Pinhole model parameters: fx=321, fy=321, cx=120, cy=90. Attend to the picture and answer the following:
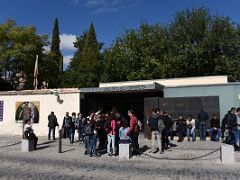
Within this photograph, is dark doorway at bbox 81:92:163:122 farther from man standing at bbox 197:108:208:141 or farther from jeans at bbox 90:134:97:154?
jeans at bbox 90:134:97:154

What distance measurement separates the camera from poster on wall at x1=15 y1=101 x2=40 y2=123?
23.3m

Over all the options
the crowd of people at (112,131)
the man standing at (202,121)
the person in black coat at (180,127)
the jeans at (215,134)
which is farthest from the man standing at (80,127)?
the jeans at (215,134)

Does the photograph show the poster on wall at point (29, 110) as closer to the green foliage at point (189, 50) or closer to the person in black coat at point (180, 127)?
the person in black coat at point (180, 127)

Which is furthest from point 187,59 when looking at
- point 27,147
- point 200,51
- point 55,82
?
point 27,147

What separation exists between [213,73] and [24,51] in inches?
896

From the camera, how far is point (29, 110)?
2331cm

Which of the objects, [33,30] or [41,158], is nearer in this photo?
[41,158]

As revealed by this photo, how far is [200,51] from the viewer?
36.4 metres

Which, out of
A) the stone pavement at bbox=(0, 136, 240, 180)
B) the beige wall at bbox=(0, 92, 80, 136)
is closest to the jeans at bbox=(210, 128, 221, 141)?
the stone pavement at bbox=(0, 136, 240, 180)

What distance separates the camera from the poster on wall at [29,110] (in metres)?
23.3

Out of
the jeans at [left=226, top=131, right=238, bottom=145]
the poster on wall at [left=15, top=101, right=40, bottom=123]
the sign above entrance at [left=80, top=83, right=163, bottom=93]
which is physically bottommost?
the jeans at [left=226, top=131, right=238, bottom=145]

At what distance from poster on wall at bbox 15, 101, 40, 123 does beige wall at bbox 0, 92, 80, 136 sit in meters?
0.26

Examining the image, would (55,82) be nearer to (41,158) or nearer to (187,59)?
(187,59)

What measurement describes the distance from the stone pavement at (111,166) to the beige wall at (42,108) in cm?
718
